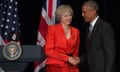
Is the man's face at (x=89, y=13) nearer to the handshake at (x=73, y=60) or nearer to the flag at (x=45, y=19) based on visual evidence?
the handshake at (x=73, y=60)

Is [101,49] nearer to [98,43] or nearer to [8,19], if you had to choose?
[98,43]

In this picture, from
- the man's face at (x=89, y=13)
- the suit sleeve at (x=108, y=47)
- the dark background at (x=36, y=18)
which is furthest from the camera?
the dark background at (x=36, y=18)

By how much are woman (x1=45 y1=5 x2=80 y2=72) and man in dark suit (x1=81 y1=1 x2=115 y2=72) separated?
6.4 inches

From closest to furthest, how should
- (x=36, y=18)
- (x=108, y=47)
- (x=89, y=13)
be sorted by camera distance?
(x=108, y=47) → (x=89, y=13) → (x=36, y=18)

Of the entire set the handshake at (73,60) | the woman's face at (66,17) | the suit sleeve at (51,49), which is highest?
the woman's face at (66,17)

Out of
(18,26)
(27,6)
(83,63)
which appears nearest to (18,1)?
(27,6)

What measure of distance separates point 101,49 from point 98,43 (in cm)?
7

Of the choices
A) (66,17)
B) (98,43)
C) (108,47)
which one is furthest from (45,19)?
(108,47)

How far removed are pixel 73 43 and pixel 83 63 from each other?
307mm

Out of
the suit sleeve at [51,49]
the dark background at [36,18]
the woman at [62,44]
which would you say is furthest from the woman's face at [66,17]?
the dark background at [36,18]

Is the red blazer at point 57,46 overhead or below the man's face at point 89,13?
below

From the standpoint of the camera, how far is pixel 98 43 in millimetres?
3680

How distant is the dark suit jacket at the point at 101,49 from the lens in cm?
361

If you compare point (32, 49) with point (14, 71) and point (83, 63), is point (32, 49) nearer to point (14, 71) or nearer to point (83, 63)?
point (14, 71)
